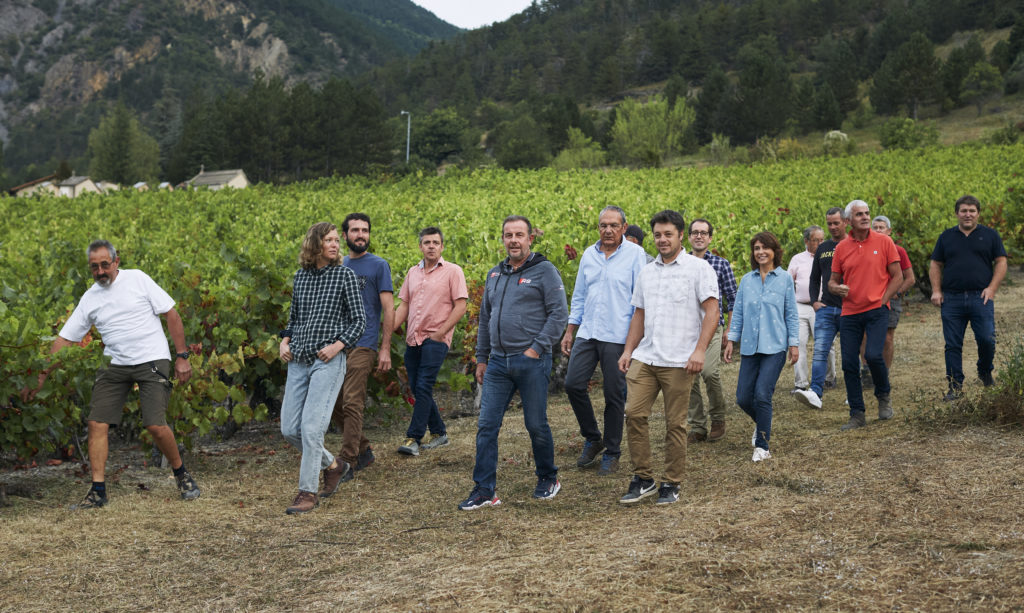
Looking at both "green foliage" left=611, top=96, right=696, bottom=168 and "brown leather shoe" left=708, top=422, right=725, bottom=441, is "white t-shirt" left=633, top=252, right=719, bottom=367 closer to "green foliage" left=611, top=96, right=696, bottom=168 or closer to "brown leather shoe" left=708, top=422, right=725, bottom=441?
"brown leather shoe" left=708, top=422, right=725, bottom=441

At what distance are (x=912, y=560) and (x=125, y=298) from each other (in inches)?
191

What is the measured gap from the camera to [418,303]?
734 cm

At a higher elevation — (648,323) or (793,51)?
(793,51)

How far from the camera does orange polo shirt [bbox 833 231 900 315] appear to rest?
7.42 meters

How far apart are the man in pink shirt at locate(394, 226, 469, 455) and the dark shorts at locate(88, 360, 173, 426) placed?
191cm

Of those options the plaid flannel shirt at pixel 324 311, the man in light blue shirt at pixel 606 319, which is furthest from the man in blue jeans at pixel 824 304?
the plaid flannel shirt at pixel 324 311

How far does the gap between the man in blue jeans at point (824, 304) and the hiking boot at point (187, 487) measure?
5328 mm

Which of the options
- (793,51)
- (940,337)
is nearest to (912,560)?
(940,337)

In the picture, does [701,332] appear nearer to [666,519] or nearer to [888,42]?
[666,519]

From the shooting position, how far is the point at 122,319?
596 cm

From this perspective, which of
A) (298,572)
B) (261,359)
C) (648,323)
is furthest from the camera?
(261,359)

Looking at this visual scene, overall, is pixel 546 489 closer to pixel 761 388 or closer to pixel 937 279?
pixel 761 388

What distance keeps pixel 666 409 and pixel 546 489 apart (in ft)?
3.31

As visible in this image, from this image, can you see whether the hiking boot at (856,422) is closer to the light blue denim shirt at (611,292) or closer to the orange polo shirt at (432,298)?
the light blue denim shirt at (611,292)
